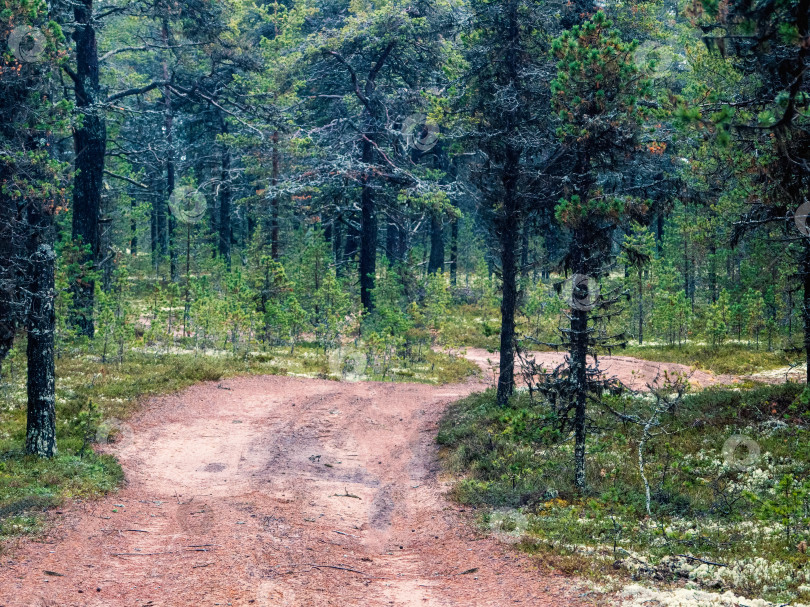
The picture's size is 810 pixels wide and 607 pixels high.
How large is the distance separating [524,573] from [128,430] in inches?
369

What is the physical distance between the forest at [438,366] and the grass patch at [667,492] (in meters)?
0.06

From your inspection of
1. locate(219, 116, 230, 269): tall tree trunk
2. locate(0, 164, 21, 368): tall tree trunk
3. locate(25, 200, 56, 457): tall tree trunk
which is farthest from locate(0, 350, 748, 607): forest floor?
locate(219, 116, 230, 269): tall tree trunk

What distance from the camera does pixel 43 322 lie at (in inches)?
414

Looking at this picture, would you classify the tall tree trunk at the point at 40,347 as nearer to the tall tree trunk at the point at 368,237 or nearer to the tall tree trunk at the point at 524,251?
the tall tree trunk at the point at 524,251

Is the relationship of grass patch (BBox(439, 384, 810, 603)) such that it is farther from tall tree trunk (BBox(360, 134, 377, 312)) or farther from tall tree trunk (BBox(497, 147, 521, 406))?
tall tree trunk (BBox(360, 134, 377, 312))

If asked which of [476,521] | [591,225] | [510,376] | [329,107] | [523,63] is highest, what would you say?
[329,107]

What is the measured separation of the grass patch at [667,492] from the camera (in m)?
7.26

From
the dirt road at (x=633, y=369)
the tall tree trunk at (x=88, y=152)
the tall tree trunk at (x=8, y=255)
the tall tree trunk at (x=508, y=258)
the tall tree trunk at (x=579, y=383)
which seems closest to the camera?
the tall tree trunk at (x=8, y=255)

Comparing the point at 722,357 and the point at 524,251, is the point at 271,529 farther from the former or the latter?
the point at 722,357

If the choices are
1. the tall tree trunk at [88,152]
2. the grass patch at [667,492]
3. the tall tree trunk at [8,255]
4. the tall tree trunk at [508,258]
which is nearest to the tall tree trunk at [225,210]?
the tall tree trunk at [88,152]

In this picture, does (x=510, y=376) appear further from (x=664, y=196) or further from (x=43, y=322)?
(x=43, y=322)

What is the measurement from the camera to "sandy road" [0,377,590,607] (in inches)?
284

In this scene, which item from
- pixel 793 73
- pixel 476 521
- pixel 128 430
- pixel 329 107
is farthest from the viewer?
pixel 329 107

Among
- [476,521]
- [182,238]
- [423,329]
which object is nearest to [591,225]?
[476,521]
